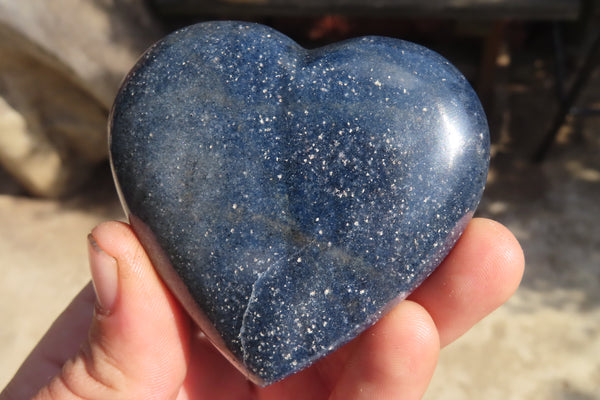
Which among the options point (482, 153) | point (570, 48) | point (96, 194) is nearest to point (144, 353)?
point (482, 153)

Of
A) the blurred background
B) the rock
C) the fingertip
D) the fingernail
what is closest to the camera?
the fingernail

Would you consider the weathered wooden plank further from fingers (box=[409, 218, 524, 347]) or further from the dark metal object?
fingers (box=[409, 218, 524, 347])

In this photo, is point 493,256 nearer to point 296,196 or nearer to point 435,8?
point 296,196

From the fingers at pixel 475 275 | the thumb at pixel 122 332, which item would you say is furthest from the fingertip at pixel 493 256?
the thumb at pixel 122 332

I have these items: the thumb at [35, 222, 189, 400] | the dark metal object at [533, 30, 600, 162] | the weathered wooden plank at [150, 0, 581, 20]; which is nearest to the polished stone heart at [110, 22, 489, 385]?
the thumb at [35, 222, 189, 400]

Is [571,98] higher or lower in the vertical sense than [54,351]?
lower

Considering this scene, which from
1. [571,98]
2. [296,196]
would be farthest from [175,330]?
[571,98]

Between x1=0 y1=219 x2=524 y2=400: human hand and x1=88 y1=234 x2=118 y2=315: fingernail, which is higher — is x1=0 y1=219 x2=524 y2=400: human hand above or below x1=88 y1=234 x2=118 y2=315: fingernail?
below
